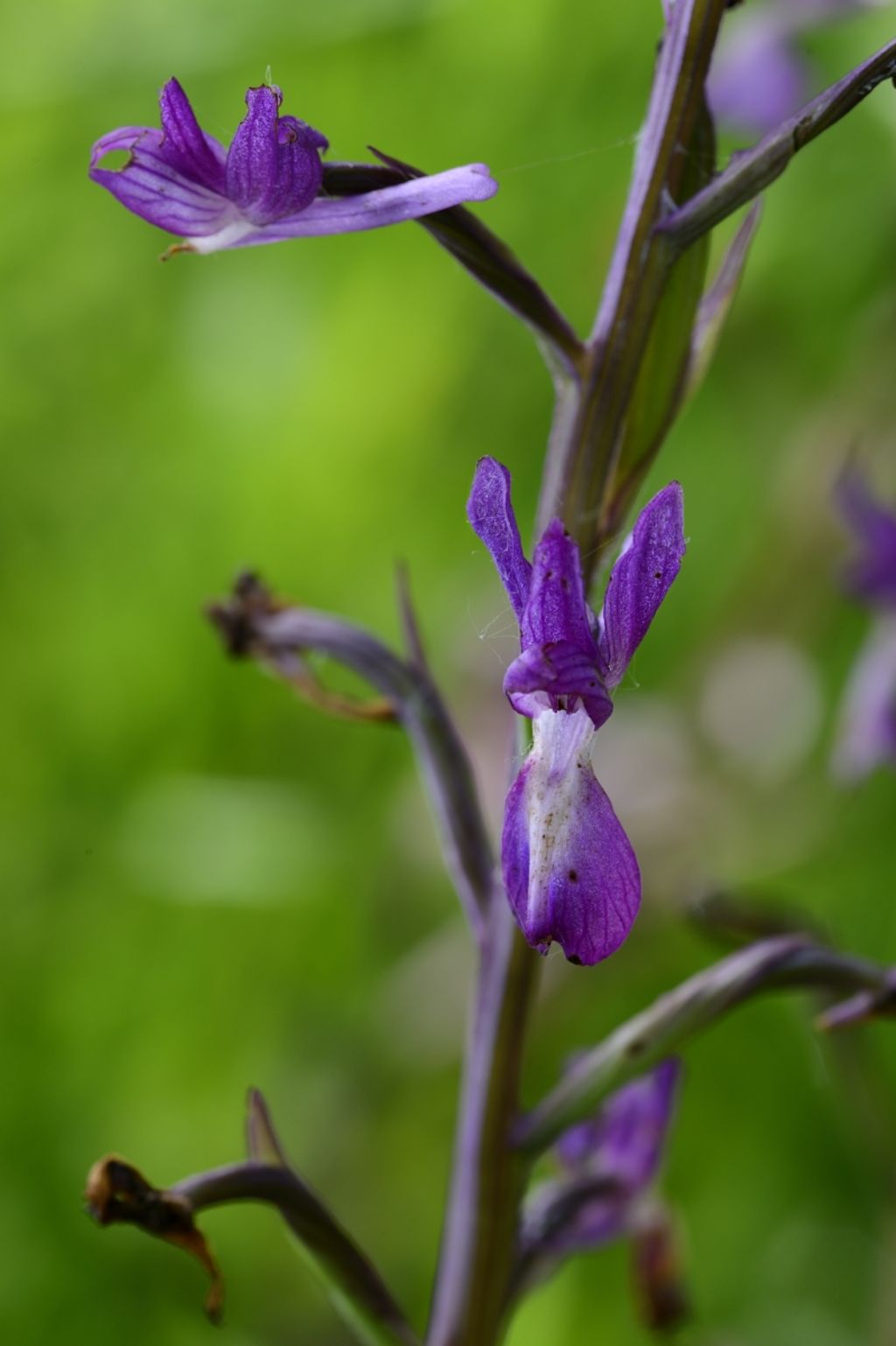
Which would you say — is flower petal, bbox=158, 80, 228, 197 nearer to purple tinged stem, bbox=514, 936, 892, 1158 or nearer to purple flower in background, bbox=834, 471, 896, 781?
purple tinged stem, bbox=514, 936, 892, 1158

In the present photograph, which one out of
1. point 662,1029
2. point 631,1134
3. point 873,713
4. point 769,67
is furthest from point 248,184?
point 769,67

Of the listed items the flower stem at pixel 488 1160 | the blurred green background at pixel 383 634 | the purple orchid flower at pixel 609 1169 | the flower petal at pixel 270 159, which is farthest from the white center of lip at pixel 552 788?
the blurred green background at pixel 383 634

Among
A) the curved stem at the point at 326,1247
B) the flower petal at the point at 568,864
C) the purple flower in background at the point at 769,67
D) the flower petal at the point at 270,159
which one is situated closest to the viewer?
the flower petal at the point at 568,864

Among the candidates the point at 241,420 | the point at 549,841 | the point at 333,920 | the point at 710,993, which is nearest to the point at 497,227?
the point at 241,420

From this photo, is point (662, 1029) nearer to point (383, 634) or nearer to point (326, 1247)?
point (326, 1247)

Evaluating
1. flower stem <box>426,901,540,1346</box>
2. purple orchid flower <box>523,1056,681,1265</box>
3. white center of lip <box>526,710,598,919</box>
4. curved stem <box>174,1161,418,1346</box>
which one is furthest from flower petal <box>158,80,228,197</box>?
purple orchid flower <box>523,1056,681,1265</box>

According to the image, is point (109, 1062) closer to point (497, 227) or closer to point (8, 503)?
point (8, 503)

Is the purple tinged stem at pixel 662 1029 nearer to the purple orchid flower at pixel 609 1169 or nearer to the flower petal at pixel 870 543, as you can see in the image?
the purple orchid flower at pixel 609 1169
